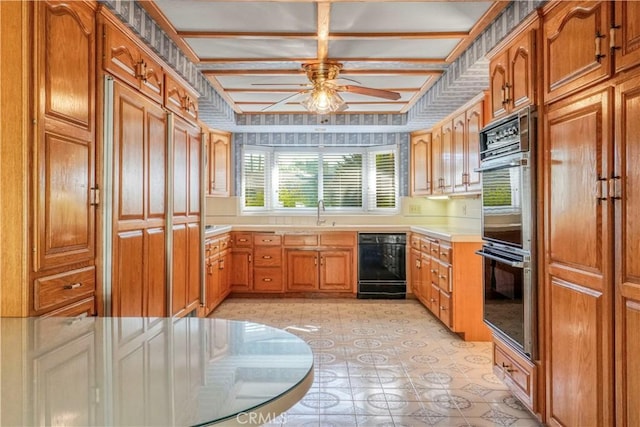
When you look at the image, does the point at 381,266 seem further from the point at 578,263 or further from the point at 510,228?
the point at 578,263

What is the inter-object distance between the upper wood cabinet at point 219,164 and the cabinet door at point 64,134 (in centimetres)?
333

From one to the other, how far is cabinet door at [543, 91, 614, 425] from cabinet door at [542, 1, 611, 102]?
0.09 m

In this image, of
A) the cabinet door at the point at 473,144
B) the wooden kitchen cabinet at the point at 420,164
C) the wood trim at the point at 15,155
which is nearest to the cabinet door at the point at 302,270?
the wooden kitchen cabinet at the point at 420,164

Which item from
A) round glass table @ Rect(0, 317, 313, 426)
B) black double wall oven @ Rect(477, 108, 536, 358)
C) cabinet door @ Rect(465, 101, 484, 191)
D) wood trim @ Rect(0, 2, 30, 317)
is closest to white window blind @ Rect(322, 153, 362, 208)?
cabinet door @ Rect(465, 101, 484, 191)

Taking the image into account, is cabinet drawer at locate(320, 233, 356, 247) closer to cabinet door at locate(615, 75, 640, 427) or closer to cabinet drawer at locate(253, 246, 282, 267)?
cabinet drawer at locate(253, 246, 282, 267)

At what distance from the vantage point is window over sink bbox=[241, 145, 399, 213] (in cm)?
597

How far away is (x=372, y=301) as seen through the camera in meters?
5.16

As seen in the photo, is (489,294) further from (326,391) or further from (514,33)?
(514,33)

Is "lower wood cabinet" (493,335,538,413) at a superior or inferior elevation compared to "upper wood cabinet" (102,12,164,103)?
inferior

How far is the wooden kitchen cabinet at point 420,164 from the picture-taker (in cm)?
521

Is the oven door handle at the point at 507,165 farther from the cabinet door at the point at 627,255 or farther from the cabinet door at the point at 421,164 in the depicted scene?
the cabinet door at the point at 421,164

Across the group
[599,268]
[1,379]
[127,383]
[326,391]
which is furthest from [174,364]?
[326,391]

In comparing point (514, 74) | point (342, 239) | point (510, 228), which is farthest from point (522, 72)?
point (342, 239)

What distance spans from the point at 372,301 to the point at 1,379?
4.61 meters
